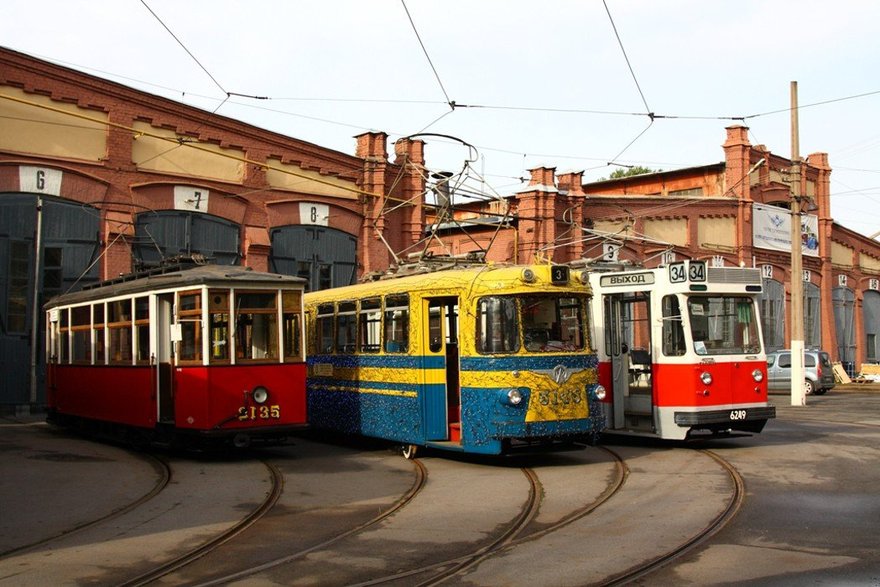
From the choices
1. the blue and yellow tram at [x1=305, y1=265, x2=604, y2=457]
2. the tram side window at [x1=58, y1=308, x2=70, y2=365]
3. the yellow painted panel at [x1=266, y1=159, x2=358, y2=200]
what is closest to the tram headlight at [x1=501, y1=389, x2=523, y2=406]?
the blue and yellow tram at [x1=305, y1=265, x2=604, y2=457]

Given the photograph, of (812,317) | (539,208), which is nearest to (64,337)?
(539,208)

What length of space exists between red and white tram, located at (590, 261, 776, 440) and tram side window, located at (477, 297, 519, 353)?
123 inches

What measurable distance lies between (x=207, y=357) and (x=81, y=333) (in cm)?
486

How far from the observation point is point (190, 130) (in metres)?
24.6

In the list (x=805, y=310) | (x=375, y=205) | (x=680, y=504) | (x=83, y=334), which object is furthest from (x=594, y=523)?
(x=805, y=310)

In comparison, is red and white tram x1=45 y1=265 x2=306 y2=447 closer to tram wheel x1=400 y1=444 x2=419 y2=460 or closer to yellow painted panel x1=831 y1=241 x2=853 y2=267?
tram wheel x1=400 y1=444 x2=419 y2=460

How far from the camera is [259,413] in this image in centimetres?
1445

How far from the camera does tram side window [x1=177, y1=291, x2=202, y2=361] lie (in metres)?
14.2

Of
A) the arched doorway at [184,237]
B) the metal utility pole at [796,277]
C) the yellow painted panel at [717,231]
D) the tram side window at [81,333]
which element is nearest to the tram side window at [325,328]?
the tram side window at [81,333]

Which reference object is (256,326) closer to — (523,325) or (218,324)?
(218,324)

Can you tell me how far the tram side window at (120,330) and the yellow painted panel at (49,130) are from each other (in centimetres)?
634

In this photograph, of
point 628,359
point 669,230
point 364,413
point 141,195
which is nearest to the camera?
point 364,413

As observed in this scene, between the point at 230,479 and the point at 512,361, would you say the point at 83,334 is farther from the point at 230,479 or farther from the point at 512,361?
the point at 512,361

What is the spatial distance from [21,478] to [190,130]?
523 inches
